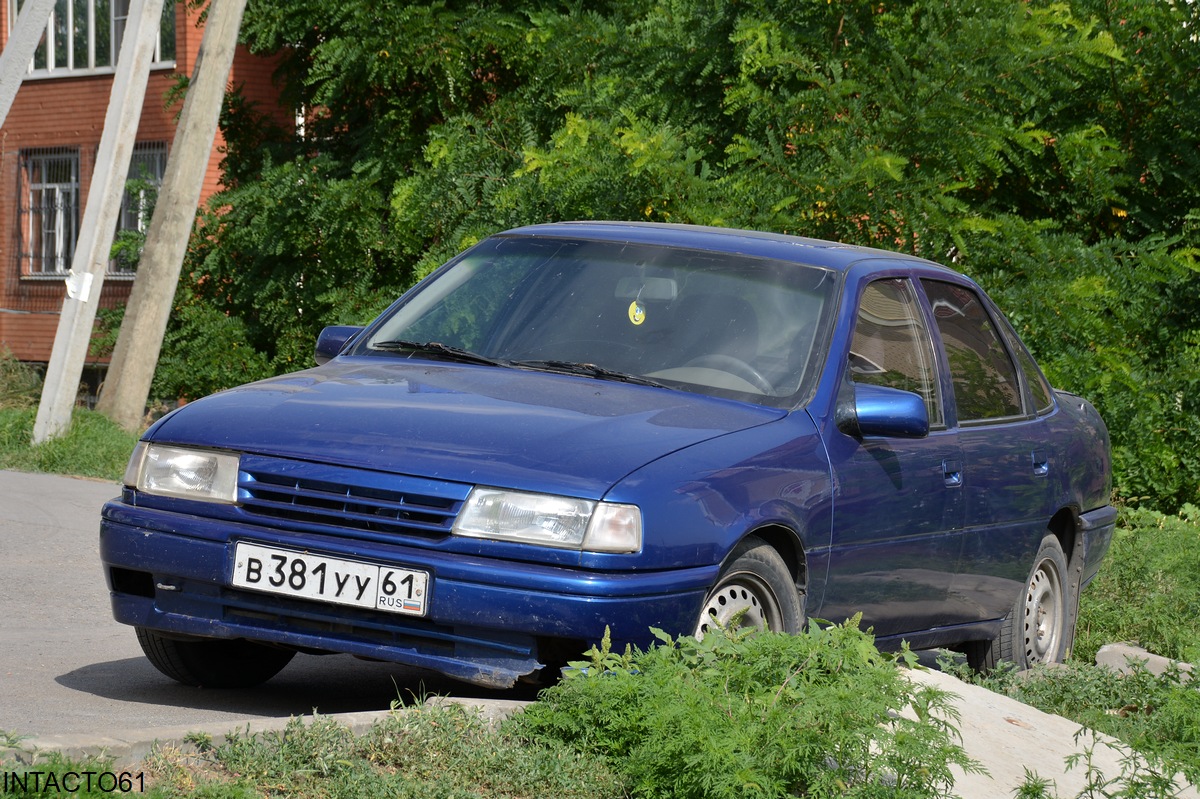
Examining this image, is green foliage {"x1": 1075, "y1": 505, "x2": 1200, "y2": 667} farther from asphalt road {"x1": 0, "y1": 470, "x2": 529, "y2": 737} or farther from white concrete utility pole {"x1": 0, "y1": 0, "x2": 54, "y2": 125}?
white concrete utility pole {"x1": 0, "y1": 0, "x2": 54, "y2": 125}

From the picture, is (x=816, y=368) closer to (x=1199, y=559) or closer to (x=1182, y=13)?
(x=1199, y=559)

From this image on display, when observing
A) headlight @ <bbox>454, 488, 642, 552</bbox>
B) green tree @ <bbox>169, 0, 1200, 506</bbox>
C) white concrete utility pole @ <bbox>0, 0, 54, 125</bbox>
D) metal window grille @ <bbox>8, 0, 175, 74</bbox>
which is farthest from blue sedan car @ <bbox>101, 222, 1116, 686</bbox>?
metal window grille @ <bbox>8, 0, 175, 74</bbox>

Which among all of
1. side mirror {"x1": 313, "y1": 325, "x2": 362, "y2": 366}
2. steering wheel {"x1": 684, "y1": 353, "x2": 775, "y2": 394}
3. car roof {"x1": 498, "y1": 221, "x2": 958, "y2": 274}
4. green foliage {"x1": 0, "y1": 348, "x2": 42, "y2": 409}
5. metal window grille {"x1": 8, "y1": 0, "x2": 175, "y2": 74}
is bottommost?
green foliage {"x1": 0, "y1": 348, "x2": 42, "y2": 409}

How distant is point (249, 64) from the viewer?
24703 mm

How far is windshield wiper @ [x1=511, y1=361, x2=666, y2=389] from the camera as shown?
544 cm

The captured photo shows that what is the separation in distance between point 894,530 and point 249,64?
2086cm

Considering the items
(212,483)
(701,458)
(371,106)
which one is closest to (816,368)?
(701,458)

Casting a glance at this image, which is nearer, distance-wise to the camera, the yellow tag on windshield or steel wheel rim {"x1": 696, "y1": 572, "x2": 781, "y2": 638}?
steel wheel rim {"x1": 696, "y1": 572, "x2": 781, "y2": 638}

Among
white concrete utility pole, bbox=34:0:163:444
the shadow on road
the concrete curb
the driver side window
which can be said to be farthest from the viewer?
white concrete utility pole, bbox=34:0:163:444

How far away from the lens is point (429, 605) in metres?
4.42

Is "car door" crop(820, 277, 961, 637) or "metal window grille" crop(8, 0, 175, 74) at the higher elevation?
"metal window grille" crop(8, 0, 175, 74)

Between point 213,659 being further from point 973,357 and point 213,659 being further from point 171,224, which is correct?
point 171,224

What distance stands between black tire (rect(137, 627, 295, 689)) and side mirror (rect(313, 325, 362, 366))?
1.18 meters

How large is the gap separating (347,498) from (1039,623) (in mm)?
3955
